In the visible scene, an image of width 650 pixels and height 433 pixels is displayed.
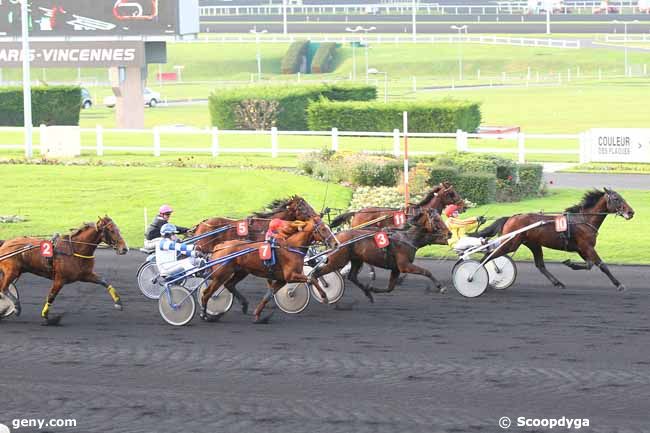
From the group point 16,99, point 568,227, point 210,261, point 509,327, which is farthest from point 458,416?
point 16,99

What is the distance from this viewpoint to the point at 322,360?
1252 centimetres

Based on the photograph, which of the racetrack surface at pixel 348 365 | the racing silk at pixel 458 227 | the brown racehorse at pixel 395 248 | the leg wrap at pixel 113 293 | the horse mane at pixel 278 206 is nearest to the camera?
the racetrack surface at pixel 348 365

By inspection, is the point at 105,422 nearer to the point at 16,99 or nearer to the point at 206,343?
the point at 206,343

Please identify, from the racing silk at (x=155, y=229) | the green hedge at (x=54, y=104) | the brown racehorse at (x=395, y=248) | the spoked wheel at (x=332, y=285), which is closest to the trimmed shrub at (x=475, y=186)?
the brown racehorse at (x=395, y=248)

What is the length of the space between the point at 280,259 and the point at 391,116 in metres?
24.8

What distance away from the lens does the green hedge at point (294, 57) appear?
85.4m

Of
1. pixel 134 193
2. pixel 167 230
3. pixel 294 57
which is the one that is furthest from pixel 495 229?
pixel 294 57

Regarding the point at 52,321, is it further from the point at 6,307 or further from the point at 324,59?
the point at 324,59

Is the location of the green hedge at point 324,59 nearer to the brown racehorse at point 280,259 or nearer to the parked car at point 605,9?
the parked car at point 605,9

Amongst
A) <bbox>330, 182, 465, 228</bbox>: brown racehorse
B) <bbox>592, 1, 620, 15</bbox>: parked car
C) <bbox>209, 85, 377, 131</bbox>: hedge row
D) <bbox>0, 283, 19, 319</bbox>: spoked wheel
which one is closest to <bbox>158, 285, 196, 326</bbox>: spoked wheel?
<bbox>0, 283, 19, 319</bbox>: spoked wheel

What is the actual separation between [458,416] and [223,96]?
31347 mm

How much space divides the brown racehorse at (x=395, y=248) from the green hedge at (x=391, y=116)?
73.6 ft

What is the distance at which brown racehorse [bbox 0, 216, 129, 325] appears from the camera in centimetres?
1452

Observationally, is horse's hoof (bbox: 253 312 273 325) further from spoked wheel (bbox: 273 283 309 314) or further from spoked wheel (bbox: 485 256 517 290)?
spoked wheel (bbox: 485 256 517 290)
